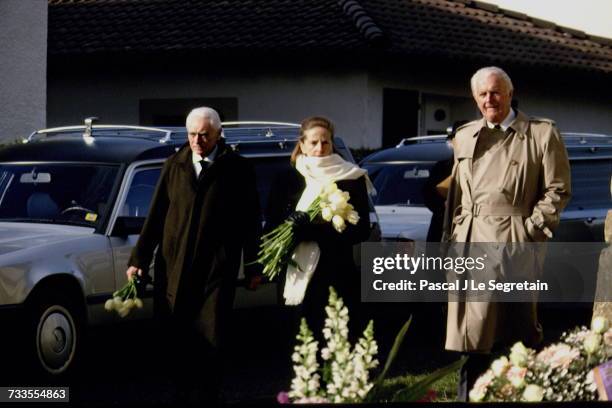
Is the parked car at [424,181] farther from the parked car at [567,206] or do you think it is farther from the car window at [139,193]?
the car window at [139,193]

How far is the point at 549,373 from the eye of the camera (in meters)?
5.06

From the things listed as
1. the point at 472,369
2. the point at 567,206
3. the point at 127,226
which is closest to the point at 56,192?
the point at 127,226

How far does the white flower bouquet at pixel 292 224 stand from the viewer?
7902 millimetres

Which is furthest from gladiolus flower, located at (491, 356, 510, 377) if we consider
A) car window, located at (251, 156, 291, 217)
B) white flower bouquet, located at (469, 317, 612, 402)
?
car window, located at (251, 156, 291, 217)

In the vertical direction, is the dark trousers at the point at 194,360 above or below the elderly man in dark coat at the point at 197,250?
below

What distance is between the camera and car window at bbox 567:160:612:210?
45.0 feet

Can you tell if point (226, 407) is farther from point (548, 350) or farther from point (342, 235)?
point (342, 235)

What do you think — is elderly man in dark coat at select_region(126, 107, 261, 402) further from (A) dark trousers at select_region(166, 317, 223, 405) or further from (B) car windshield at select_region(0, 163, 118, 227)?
(B) car windshield at select_region(0, 163, 118, 227)

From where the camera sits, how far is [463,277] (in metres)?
7.66

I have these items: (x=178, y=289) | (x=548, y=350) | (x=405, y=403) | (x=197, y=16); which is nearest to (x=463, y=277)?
(x=178, y=289)

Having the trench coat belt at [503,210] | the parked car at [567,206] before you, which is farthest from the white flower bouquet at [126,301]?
the parked car at [567,206]

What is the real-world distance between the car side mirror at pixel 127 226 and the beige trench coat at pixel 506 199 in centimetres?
318

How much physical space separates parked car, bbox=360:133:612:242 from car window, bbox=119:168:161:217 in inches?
99.1

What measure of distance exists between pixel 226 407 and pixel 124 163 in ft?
21.1
